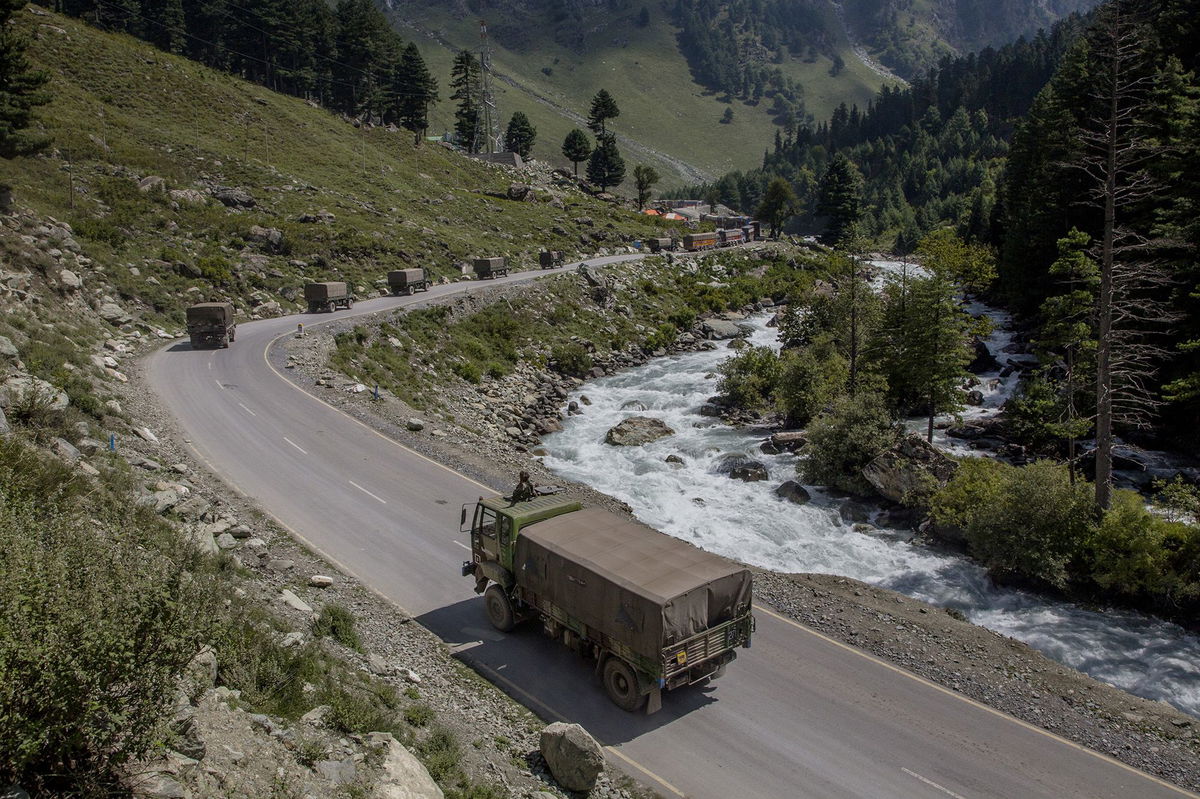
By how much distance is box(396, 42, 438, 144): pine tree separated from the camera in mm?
115438

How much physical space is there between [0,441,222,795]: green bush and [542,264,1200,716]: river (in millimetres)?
20324

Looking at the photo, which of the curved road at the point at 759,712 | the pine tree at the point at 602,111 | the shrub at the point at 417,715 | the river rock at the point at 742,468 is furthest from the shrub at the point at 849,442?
the pine tree at the point at 602,111

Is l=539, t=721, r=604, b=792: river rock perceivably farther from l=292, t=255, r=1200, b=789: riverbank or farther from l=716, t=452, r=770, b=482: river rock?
l=716, t=452, r=770, b=482: river rock

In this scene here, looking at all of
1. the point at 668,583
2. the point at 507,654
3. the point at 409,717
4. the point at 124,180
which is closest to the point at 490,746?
the point at 409,717

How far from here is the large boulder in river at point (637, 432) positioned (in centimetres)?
3934

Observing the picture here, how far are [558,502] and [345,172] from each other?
7552 cm

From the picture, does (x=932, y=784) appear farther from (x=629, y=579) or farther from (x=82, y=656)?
(x=82, y=656)

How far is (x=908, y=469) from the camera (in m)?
30.1

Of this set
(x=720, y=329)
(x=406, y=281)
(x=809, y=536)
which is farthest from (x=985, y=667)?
(x=720, y=329)

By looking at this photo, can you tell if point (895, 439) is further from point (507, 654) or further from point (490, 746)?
point (490, 746)

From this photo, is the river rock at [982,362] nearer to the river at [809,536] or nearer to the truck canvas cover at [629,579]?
the river at [809,536]

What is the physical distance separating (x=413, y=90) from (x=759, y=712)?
11886 centimetres

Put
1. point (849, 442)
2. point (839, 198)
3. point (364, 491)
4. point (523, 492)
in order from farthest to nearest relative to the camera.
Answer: point (839, 198)
point (849, 442)
point (364, 491)
point (523, 492)

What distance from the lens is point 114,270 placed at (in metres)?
44.4
